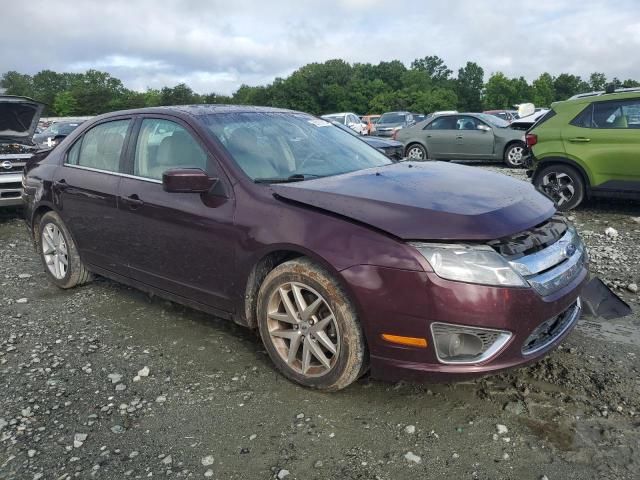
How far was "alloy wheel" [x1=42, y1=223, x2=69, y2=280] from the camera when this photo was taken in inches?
196

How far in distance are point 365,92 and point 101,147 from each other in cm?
8544

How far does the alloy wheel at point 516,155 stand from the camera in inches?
542

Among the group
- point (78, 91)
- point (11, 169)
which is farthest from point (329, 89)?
point (11, 169)

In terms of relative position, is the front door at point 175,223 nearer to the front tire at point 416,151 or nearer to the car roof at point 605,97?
the car roof at point 605,97

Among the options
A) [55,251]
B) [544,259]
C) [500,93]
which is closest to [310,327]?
Answer: [544,259]

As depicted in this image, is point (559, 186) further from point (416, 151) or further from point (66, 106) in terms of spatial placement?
point (66, 106)

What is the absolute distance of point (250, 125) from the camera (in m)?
3.92

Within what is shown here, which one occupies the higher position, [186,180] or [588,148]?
[186,180]

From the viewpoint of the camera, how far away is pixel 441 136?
14.8m

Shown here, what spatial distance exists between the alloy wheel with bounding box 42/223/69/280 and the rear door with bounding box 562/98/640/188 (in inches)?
257

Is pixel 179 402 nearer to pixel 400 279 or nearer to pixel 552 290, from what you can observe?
pixel 400 279

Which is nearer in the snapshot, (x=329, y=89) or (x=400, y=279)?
(x=400, y=279)

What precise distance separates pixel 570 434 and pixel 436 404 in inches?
26.2

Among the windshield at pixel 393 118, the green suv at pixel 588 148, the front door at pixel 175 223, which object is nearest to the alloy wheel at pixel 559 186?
the green suv at pixel 588 148
